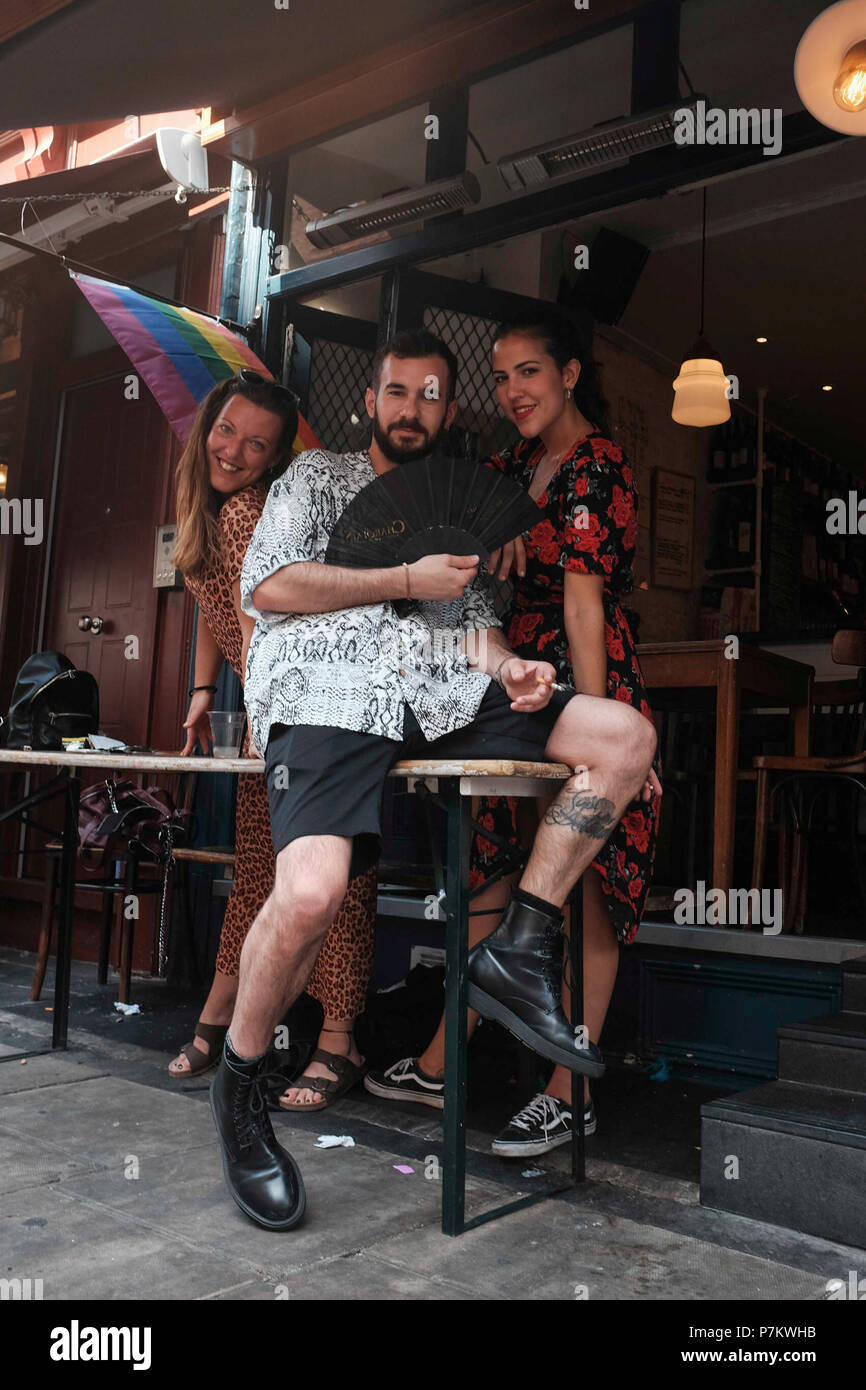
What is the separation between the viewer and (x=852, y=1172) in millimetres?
2154

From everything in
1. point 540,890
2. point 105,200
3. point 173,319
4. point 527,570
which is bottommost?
point 540,890

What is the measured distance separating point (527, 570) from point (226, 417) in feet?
3.19

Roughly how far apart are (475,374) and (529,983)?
137 inches

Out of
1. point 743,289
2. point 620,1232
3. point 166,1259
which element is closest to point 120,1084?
point 166,1259

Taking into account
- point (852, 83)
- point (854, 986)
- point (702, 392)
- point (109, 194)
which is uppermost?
point (109, 194)

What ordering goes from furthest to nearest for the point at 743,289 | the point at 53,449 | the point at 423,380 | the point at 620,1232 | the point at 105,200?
the point at 743,289 < the point at 53,449 < the point at 105,200 < the point at 423,380 < the point at 620,1232

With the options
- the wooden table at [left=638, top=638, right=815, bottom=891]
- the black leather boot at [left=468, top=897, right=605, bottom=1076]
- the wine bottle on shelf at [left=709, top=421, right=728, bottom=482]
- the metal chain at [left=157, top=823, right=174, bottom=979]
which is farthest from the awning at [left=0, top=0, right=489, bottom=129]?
the wine bottle on shelf at [left=709, top=421, right=728, bottom=482]

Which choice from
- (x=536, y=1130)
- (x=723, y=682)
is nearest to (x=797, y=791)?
(x=723, y=682)

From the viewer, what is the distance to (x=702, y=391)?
5.74 meters

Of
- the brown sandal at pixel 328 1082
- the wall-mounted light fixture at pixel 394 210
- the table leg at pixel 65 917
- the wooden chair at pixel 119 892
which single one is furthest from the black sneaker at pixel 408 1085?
the wall-mounted light fixture at pixel 394 210

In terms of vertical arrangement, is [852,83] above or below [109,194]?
below

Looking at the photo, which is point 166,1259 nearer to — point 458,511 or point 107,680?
point 458,511

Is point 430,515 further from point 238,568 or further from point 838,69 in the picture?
point 838,69

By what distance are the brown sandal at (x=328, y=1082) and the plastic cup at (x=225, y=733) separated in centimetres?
87
